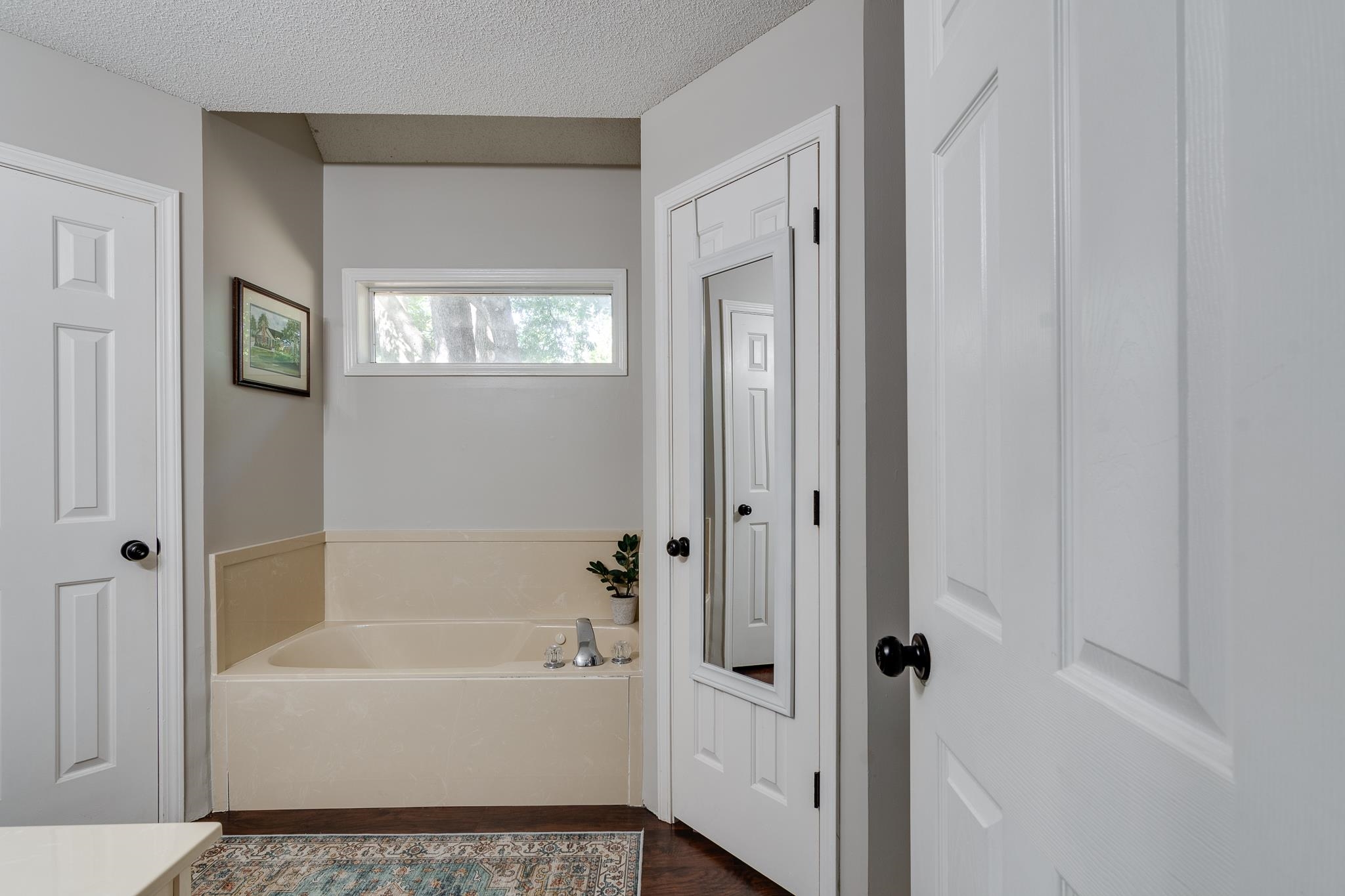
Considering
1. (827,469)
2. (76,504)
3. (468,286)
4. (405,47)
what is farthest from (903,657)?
(468,286)

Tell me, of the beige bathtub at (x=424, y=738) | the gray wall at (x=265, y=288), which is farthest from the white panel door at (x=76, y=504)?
the beige bathtub at (x=424, y=738)

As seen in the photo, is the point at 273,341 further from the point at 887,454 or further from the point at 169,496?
the point at 887,454

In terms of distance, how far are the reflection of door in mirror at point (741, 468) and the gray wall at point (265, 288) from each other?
1796 mm

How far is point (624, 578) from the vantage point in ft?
10.6

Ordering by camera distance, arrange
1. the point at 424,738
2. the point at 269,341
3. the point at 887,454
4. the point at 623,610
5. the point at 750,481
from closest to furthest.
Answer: the point at 887,454 → the point at 750,481 → the point at 424,738 → the point at 269,341 → the point at 623,610


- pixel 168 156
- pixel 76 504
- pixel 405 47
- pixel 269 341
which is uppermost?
pixel 405 47

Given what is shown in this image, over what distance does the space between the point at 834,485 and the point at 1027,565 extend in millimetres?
1255

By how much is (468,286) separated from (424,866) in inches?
97.6

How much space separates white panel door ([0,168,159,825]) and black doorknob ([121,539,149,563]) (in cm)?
2

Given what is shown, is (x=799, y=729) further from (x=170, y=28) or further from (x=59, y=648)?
(x=170, y=28)

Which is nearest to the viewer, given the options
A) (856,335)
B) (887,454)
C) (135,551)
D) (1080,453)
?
(1080,453)

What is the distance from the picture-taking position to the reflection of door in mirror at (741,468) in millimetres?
2084

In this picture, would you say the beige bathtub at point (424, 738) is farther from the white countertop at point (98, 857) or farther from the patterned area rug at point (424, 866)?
the white countertop at point (98, 857)

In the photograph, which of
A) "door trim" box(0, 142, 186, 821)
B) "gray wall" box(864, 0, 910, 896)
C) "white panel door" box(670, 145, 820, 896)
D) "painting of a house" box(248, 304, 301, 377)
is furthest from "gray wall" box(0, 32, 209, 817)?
"gray wall" box(864, 0, 910, 896)
